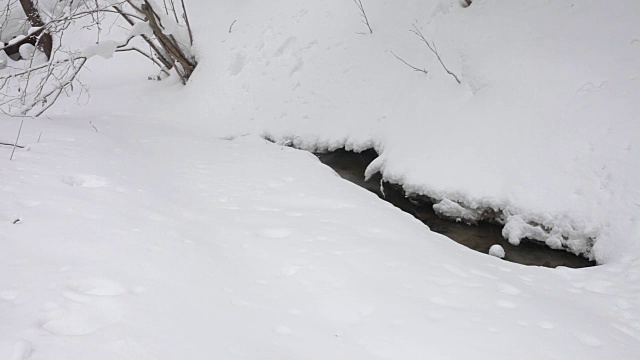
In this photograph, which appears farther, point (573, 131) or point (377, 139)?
point (377, 139)

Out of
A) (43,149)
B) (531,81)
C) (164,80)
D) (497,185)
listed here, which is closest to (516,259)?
(497,185)

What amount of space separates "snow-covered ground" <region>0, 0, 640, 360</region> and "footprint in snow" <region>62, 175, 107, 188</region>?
27 mm

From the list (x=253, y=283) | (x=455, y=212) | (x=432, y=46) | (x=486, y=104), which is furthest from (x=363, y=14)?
(x=253, y=283)

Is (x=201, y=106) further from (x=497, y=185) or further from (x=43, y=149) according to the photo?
(x=497, y=185)

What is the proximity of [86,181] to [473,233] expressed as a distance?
3683 millimetres

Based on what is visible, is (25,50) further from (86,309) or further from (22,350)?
(22,350)

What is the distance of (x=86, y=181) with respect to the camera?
3613 mm

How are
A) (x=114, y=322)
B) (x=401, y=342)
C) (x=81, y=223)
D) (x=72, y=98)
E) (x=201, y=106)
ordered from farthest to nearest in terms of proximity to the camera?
(x=72, y=98)
(x=201, y=106)
(x=81, y=223)
(x=401, y=342)
(x=114, y=322)

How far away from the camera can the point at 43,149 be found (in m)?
4.46

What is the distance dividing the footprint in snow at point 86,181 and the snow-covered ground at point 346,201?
3 cm

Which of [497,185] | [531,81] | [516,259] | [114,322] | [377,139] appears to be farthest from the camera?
[377,139]

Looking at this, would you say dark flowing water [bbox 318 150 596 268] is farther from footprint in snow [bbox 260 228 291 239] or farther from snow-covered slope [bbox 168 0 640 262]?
footprint in snow [bbox 260 228 291 239]

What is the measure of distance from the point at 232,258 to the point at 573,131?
363cm

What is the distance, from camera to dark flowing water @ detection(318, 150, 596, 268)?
13.6 feet
